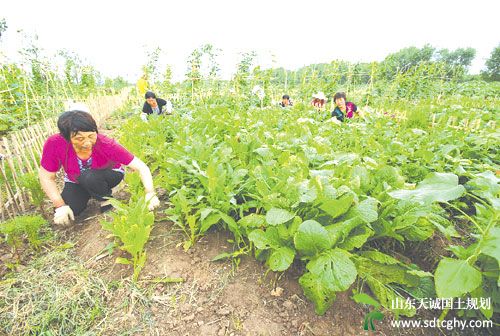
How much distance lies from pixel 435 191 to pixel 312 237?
68 cm

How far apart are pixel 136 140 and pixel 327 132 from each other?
9.42 ft

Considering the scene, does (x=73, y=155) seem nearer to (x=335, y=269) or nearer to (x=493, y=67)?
(x=335, y=269)

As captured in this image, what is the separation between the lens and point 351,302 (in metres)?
1.62

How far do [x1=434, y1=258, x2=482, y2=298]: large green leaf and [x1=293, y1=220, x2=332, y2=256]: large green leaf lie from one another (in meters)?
0.50

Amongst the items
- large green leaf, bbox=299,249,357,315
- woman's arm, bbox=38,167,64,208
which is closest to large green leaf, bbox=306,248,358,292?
large green leaf, bbox=299,249,357,315

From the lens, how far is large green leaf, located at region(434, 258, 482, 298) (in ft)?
3.59

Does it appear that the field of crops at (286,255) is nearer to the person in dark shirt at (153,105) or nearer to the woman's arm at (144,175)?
the woman's arm at (144,175)

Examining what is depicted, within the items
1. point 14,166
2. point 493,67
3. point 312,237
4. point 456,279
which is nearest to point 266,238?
point 312,237

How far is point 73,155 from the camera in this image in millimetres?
2613

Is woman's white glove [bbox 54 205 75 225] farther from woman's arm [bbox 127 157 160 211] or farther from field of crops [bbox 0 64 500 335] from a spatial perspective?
woman's arm [bbox 127 157 160 211]

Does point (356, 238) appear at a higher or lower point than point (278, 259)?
higher

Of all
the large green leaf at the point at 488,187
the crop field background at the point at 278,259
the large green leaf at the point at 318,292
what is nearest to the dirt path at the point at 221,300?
the crop field background at the point at 278,259

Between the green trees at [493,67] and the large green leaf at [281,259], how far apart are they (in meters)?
49.8

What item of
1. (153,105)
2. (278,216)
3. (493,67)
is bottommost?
(278,216)
